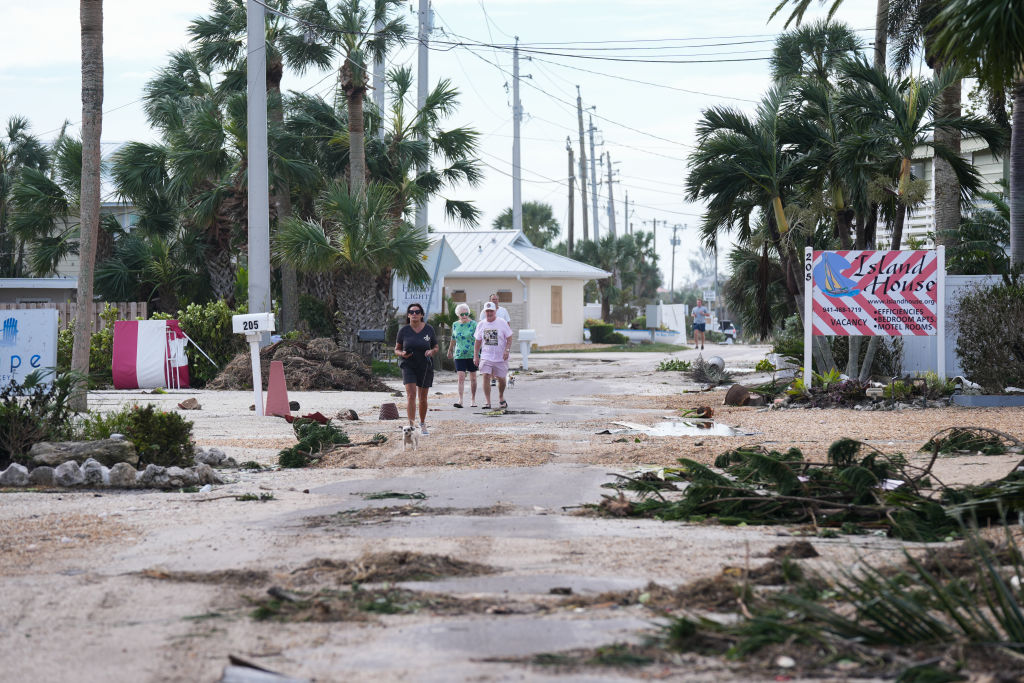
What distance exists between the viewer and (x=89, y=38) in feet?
51.8

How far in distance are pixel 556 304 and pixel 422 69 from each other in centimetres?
1596

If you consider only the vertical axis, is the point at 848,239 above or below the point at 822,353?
above

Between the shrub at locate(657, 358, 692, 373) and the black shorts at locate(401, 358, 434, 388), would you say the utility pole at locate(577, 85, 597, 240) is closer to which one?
the shrub at locate(657, 358, 692, 373)

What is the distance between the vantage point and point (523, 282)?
4369 centimetres

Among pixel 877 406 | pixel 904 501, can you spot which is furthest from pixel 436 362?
pixel 904 501

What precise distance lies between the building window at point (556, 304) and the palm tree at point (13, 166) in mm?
20241

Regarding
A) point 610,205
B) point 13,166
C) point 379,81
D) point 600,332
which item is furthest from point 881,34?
point 610,205

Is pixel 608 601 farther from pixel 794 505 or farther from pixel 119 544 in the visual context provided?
pixel 119 544

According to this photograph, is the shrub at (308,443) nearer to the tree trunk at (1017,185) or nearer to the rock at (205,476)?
the rock at (205,476)

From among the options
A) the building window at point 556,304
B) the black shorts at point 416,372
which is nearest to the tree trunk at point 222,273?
the building window at point 556,304

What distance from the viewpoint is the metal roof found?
43.8 metres

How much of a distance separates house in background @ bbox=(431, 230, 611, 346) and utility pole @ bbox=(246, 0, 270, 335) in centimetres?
1934

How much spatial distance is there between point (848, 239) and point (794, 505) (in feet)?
46.7

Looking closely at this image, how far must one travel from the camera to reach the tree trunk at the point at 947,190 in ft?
68.8
